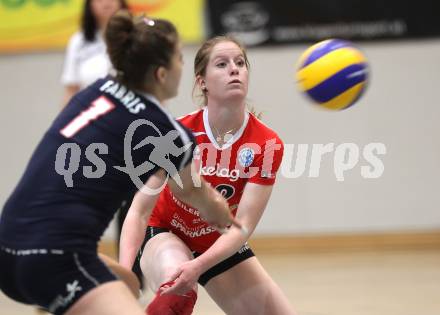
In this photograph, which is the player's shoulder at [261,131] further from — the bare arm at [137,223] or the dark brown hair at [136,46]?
the dark brown hair at [136,46]

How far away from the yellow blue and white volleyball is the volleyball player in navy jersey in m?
1.15

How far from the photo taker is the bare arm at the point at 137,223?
11.0 ft

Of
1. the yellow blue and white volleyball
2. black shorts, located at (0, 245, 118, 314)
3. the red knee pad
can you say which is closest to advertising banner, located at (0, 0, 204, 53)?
the yellow blue and white volleyball

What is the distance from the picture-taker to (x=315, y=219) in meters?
7.06

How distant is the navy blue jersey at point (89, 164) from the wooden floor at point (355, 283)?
98.0 inches

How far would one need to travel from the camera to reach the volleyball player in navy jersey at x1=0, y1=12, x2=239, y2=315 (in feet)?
8.08

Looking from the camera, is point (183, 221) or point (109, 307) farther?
point (183, 221)

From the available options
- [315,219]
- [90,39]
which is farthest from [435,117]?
[90,39]

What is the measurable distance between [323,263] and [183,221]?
3.16 metres

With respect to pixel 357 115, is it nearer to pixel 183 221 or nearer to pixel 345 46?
pixel 345 46

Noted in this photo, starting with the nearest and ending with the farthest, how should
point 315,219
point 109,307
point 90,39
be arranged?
point 109,307, point 90,39, point 315,219

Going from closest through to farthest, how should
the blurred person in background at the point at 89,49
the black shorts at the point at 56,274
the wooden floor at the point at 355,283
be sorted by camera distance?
the black shorts at the point at 56,274, the wooden floor at the point at 355,283, the blurred person in background at the point at 89,49

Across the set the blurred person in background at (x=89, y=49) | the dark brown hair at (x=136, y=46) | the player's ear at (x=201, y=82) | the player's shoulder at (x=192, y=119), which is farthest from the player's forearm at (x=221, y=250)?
the blurred person in background at (x=89, y=49)

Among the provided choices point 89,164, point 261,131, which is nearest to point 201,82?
point 261,131
